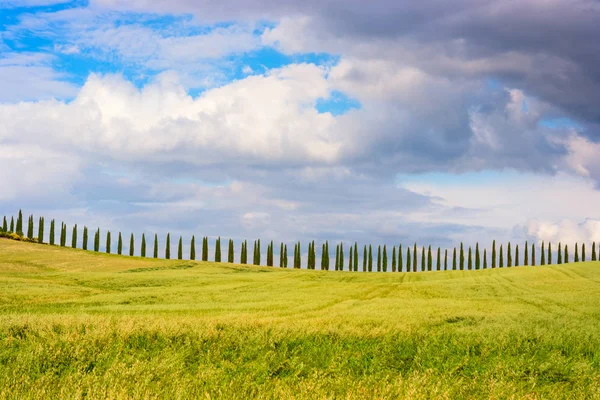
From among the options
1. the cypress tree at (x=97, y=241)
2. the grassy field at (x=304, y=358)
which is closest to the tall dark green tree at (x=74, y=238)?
the cypress tree at (x=97, y=241)

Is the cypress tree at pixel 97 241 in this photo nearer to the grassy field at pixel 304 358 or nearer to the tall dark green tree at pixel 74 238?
the tall dark green tree at pixel 74 238

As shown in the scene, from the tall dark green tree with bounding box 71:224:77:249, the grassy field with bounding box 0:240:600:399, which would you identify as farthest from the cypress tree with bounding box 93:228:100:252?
the grassy field with bounding box 0:240:600:399

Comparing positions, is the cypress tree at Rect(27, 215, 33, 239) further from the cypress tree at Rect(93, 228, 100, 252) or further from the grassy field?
the grassy field

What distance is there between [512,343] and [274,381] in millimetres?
6119

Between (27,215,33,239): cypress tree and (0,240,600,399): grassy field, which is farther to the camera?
(27,215,33,239): cypress tree

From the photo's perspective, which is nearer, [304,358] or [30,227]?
[304,358]

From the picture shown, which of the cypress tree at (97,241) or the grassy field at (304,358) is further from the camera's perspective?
the cypress tree at (97,241)

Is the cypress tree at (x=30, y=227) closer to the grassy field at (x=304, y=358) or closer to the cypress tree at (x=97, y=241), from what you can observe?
the cypress tree at (x=97, y=241)

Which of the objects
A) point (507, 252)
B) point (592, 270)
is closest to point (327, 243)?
point (507, 252)

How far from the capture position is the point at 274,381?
9578 millimetres

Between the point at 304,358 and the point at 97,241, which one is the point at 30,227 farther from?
the point at 304,358

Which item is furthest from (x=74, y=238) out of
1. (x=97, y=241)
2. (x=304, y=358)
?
(x=304, y=358)

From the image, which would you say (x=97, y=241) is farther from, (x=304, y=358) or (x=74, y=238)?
(x=304, y=358)

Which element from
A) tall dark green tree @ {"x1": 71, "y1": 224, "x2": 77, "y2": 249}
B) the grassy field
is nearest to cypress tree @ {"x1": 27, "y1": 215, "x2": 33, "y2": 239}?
tall dark green tree @ {"x1": 71, "y1": 224, "x2": 77, "y2": 249}
